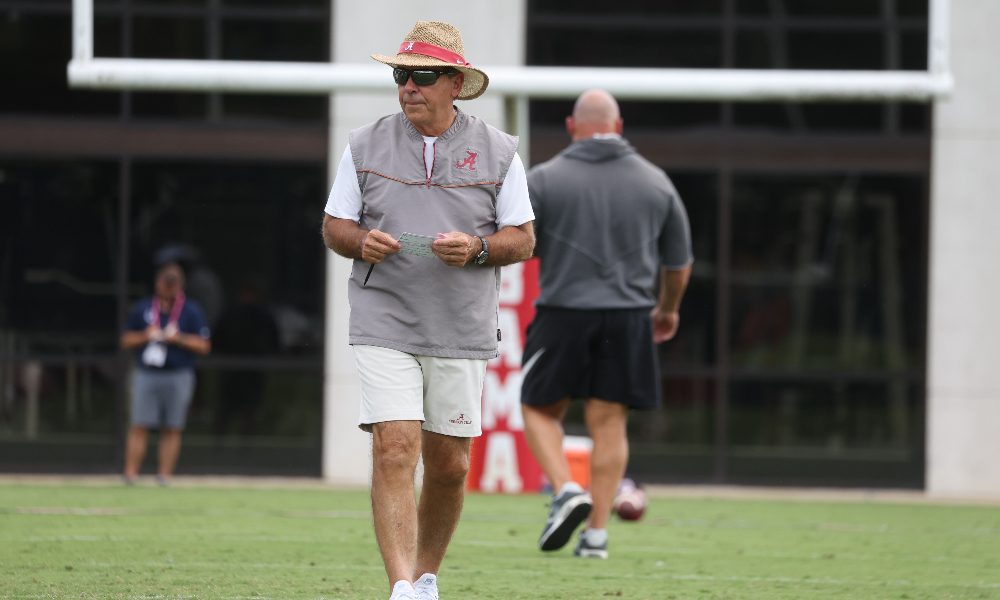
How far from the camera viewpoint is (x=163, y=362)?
14039 millimetres

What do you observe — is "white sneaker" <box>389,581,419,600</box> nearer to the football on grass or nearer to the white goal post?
the football on grass

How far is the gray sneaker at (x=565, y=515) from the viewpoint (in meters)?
8.03

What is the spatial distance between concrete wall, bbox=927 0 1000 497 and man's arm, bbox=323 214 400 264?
10.3m

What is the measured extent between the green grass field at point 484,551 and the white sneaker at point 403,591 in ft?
3.60

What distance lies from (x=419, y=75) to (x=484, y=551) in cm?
326

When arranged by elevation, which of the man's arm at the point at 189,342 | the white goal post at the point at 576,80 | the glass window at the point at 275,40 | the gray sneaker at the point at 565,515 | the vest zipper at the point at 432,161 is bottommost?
the gray sneaker at the point at 565,515

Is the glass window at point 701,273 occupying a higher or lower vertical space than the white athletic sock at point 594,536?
higher

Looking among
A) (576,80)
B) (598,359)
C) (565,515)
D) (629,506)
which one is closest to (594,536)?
(565,515)

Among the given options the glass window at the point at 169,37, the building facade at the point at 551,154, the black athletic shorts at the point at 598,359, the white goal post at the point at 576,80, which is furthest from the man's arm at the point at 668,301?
the glass window at the point at 169,37

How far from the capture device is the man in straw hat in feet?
19.0

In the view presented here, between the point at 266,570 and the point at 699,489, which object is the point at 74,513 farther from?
the point at 699,489

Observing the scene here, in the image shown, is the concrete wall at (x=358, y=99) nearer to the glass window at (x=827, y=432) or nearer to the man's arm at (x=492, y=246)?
the glass window at (x=827, y=432)

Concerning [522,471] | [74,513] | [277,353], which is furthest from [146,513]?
[277,353]

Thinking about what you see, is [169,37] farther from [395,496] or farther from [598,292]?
[395,496]
